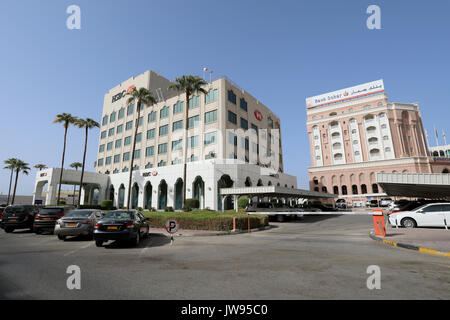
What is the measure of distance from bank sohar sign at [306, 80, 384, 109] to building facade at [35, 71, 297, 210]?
3340 cm

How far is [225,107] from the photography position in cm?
3688

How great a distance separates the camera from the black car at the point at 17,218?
1594cm

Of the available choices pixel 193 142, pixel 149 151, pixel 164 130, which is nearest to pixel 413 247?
pixel 193 142

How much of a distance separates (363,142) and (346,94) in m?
17.0

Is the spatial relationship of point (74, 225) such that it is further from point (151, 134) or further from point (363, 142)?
point (363, 142)

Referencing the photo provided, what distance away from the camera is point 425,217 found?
47.6 feet

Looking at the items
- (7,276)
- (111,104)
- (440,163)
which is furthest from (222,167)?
(440,163)

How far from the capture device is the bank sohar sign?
7190 centimetres

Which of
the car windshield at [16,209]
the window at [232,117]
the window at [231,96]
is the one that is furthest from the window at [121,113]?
the car windshield at [16,209]

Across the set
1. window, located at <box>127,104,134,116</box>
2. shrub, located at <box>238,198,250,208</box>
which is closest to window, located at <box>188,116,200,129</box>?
shrub, located at <box>238,198,250,208</box>

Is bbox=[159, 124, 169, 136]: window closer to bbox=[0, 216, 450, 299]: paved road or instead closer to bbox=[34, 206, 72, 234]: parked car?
bbox=[34, 206, 72, 234]: parked car

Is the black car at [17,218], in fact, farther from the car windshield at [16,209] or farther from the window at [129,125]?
the window at [129,125]
